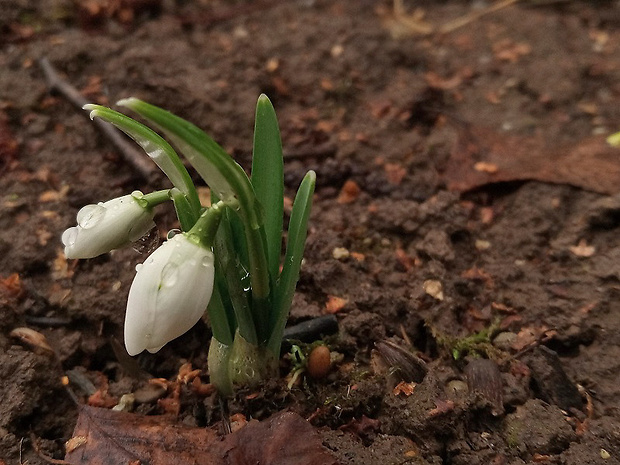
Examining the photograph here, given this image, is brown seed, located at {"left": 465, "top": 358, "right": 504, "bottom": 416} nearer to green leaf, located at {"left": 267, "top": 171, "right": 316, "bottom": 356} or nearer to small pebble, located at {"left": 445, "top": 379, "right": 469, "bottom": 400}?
small pebble, located at {"left": 445, "top": 379, "right": 469, "bottom": 400}

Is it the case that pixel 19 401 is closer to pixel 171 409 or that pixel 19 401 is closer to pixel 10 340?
pixel 10 340

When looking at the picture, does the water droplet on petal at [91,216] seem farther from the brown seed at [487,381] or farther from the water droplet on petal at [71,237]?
the brown seed at [487,381]

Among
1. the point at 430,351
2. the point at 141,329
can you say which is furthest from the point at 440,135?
the point at 141,329

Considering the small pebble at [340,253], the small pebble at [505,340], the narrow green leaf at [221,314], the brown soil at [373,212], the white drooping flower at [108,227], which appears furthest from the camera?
the small pebble at [340,253]

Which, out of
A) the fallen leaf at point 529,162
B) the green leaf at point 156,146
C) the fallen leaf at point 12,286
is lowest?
the fallen leaf at point 529,162

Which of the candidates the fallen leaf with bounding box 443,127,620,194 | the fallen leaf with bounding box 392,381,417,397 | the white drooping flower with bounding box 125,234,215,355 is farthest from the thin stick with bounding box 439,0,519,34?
the white drooping flower with bounding box 125,234,215,355

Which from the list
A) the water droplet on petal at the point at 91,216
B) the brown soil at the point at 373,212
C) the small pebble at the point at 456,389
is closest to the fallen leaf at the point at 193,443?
the brown soil at the point at 373,212
